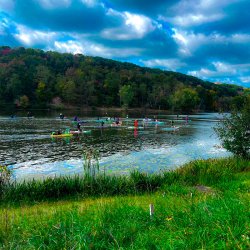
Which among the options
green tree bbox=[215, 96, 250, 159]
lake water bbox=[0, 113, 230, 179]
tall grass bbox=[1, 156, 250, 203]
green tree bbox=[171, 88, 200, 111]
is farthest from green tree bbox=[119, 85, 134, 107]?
tall grass bbox=[1, 156, 250, 203]

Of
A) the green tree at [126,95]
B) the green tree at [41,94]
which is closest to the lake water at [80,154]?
the green tree at [41,94]

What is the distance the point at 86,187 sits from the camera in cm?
1631

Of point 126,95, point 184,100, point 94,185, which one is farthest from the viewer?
point 184,100

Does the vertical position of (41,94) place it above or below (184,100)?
above

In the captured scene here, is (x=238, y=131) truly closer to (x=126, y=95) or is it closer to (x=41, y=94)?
(x=126, y=95)

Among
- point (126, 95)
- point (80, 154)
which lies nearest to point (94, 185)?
point (80, 154)

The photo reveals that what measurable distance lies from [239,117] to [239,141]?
6.61ft

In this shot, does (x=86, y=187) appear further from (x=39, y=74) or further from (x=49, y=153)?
(x=39, y=74)

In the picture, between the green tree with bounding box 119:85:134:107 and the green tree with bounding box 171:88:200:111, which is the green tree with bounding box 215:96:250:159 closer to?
the green tree with bounding box 119:85:134:107

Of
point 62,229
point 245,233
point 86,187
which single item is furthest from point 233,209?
point 86,187

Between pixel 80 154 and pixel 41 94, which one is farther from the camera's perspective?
pixel 41 94

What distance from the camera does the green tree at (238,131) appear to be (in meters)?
24.8

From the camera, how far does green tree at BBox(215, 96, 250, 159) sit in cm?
2475

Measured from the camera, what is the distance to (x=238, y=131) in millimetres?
24844
